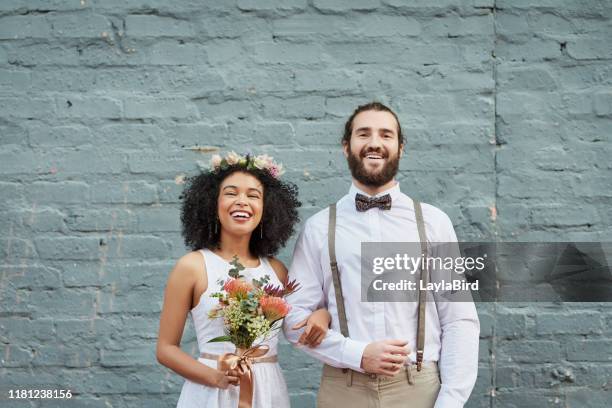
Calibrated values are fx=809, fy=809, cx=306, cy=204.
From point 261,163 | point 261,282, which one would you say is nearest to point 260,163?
point 261,163

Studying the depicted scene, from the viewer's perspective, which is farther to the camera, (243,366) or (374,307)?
(374,307)

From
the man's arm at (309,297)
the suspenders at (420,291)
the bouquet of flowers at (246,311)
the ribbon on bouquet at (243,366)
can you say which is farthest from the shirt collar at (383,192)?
the ribbon on bouquet at (243,366)

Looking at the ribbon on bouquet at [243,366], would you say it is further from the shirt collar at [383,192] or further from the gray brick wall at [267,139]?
the gray brick wall at [267,139]

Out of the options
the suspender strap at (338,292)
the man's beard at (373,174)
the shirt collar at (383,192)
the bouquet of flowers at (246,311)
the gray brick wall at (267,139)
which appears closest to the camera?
the bouquet of flowers at (246,311)

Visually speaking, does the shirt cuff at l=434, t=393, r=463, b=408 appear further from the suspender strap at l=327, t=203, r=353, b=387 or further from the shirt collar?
the shirt collar

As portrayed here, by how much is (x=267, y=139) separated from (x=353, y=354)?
159 centimetres

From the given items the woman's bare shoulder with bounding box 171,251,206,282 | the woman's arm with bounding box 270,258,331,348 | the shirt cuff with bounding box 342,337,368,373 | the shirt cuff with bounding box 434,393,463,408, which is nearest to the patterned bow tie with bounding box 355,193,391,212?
the woman's arm with bounding box 270,258,331,348

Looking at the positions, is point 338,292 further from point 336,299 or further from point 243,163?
point 243,163

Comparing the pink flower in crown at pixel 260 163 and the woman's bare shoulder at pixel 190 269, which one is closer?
the woman's bare shoulder at pixel 190 269

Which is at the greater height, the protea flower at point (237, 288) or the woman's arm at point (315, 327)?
the protea flower at point (237, 288)

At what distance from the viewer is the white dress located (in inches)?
123

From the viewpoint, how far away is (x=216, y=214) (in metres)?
3.44

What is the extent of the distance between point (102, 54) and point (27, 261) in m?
1.17

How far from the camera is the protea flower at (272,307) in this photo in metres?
2.98
